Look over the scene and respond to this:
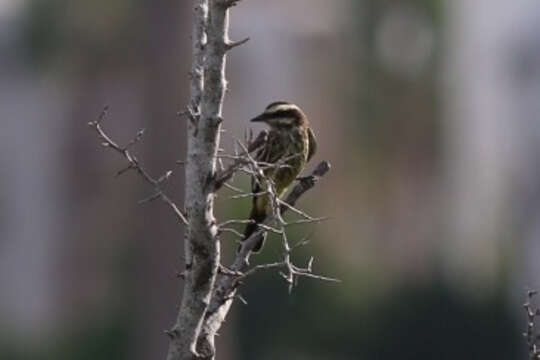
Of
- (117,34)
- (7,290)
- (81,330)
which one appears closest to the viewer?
(81,330)

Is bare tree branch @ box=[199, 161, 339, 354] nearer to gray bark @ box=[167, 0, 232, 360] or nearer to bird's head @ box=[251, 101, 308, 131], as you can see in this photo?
gray bark @ box=[167, 0, 232, 360]

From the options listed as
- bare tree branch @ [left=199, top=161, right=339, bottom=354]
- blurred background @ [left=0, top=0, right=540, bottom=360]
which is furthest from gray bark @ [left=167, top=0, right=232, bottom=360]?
blurred background @ [left=0, top=0, right=540, bottom=360]

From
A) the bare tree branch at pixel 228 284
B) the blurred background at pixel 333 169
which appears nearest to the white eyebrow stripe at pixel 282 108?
the bare tree branch at pixel 228 284

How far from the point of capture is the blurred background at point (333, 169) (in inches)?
858

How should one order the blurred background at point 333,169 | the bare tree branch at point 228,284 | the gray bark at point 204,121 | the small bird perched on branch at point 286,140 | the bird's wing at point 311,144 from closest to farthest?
the gray bark at point 204,121 → the bare tree branch at point 228,284 → the small bird perched on branch at point 286,140 → the bird's wing at point 311,144 → the blurred background at point 333,169

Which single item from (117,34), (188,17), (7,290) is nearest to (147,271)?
(188,17)

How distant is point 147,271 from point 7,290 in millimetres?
11082

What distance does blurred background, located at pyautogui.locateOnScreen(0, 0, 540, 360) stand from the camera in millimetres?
21797

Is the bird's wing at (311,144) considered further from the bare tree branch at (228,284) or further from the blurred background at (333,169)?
the blurred background at (333,169)

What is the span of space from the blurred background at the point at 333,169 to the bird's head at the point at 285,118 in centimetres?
1384

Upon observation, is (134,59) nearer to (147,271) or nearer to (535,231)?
(535,231)

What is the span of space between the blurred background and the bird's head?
45.4 ft

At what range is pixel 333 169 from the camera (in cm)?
2406

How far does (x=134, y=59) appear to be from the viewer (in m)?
25.2
